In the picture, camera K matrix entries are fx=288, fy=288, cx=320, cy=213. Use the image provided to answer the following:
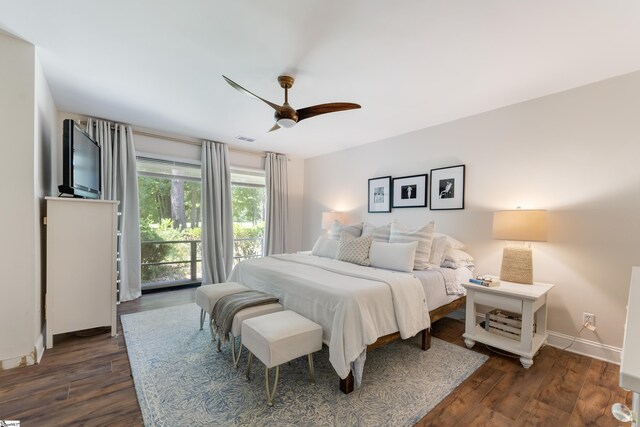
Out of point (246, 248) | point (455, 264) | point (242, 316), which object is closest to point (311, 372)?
point (242, 316)

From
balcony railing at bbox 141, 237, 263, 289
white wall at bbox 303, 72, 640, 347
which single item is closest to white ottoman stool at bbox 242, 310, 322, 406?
white wall at bbox 303, 72, 640, 347

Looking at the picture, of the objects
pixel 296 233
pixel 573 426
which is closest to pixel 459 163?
pixel 573 426

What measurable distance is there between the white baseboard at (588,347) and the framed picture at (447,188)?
160cm

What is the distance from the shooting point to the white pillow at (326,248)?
3.77 meters

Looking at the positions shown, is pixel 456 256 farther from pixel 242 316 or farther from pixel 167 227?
pixel 167 227

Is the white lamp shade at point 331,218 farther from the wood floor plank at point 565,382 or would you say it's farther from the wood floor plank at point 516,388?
the wood floor plank at point 565,382

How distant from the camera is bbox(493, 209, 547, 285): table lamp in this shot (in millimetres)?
2627

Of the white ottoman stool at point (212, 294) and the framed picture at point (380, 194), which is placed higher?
the framed picture at point (380, 194)

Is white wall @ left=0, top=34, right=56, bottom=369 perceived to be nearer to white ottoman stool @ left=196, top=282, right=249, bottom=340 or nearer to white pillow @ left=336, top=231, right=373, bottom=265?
white ottoman stool @ left=196, top=282, right=249, bottom=340

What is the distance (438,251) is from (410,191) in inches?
45.7

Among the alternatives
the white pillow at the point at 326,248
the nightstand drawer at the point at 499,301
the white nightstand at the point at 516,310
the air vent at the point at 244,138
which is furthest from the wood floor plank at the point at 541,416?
the air vent at the point at 244,138

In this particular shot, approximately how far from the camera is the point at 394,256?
301cm

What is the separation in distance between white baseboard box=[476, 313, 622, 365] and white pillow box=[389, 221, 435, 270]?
1369 mm

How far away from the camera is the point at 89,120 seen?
3.81 metres
